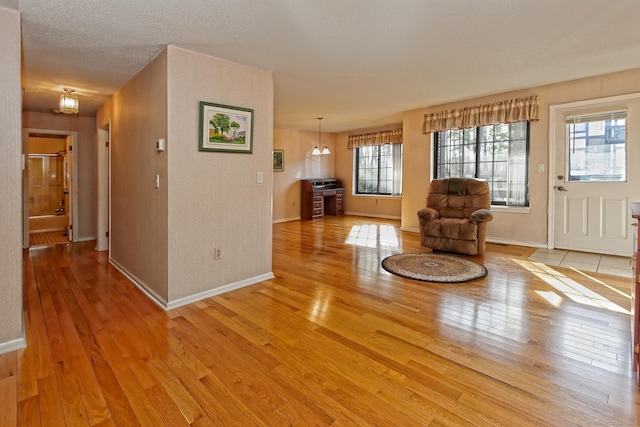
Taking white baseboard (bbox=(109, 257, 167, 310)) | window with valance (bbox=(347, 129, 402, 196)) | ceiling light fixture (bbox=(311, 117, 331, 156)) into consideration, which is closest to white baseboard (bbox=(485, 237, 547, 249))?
window with valance (bbox=(347, 129, 402, 196))

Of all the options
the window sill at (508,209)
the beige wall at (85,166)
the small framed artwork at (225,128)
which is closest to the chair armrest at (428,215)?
the window sill at (508,209)

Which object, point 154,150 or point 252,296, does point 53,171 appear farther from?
point 252,296

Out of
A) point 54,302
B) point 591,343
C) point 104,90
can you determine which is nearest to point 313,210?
point 104,90

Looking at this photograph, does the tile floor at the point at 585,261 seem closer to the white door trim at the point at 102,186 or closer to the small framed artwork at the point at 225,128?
the small framed artwork at the point at 225,128

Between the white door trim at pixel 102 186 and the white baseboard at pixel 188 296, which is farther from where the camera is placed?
the white door trim at pixel 102 186

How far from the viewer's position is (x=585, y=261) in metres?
4.16

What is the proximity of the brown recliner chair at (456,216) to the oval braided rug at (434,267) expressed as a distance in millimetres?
255

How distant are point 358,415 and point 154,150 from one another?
9.06 feet

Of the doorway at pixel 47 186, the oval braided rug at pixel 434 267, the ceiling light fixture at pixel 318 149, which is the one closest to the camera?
the oval braided rug at pixel 434 267

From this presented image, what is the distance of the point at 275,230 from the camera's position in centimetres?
695

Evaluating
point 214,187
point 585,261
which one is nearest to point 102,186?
point 214,187

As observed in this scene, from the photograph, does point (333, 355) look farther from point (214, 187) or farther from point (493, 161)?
point (493, 161)

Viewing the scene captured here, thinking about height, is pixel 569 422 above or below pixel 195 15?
below

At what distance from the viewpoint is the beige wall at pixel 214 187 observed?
2.87 m
